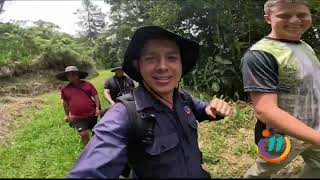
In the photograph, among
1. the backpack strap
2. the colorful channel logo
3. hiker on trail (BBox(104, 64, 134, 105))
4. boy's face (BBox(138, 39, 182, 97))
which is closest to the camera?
the backpack strap

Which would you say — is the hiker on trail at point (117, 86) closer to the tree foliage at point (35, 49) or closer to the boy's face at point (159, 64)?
the boy's face at point (159, 64)

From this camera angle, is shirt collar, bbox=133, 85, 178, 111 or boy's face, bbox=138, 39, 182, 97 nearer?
shirt collar, bbox=133, 85, 178, 111

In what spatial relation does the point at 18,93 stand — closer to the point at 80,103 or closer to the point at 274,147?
the point at 80,103

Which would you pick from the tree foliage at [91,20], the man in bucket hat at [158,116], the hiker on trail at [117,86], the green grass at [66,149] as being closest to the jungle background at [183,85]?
the green grass at [66,149]

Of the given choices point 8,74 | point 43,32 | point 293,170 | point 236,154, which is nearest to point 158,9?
point 236,154

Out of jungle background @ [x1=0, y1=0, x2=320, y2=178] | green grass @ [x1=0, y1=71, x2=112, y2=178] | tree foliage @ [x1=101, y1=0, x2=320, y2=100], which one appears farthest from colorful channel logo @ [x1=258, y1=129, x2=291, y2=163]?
tree foliage @ [x1=101, y1=0, x2=320, y2=100]

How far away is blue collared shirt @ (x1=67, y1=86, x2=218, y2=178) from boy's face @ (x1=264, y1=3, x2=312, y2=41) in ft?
2.82

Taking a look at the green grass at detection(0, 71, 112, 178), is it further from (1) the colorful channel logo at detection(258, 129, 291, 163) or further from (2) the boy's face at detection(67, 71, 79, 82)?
(1) the colorful channel logo at detection(258, 129, 291, 163)

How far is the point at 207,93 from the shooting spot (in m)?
10.6

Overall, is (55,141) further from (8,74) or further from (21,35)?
(21,35)

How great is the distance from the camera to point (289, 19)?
2646mm

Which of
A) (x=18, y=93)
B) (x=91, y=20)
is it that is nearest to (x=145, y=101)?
(x=18, y=93)

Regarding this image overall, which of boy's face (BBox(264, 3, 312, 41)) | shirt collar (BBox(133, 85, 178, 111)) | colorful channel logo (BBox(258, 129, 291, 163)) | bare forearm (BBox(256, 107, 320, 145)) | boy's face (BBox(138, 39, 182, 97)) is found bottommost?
colorful channel logo (BBox(258, 129, 291, 163))

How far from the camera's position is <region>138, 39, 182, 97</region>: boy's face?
208cm
